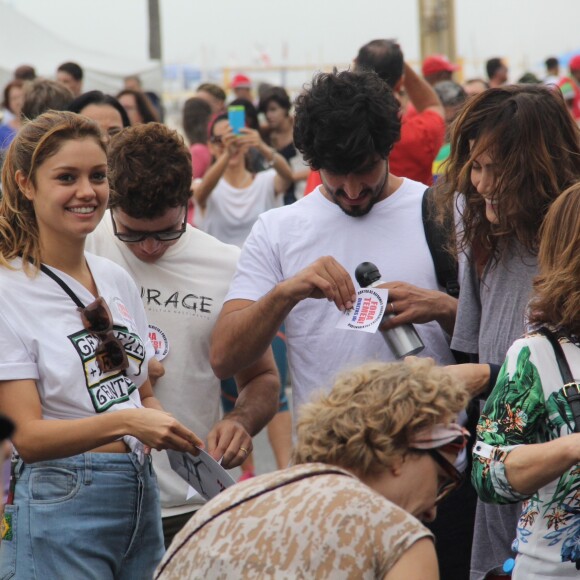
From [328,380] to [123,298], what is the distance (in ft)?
2.21

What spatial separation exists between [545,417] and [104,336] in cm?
118

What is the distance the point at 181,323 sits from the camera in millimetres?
3654

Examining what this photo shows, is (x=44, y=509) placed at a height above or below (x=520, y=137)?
below

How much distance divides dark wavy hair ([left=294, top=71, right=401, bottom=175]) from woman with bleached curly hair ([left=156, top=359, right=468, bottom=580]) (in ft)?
3.73

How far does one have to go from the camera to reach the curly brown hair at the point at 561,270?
249 centimetres

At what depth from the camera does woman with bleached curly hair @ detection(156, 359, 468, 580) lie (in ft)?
6.38

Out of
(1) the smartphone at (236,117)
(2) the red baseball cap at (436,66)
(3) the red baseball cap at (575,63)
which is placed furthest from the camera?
(3) the red baseball cap at (575,63)

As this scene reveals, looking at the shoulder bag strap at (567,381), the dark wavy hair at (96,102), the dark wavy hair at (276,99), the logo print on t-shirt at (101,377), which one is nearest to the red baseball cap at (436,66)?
the dark wavy hair at (276,99)

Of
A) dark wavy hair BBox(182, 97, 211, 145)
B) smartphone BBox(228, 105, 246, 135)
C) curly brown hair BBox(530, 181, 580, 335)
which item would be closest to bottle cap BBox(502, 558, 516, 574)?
curly brown hair BBox(530, 181, 580, 335)

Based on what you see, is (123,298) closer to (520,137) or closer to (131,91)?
(520,137)

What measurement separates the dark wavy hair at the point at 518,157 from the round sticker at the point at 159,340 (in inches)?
43.0

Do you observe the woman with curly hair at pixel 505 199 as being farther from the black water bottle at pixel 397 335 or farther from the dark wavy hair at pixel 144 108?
the dark wavy hair at pixel 144 108

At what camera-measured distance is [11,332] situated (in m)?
2.81

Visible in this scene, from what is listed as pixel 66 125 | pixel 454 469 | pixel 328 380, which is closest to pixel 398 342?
pixel 328 380
